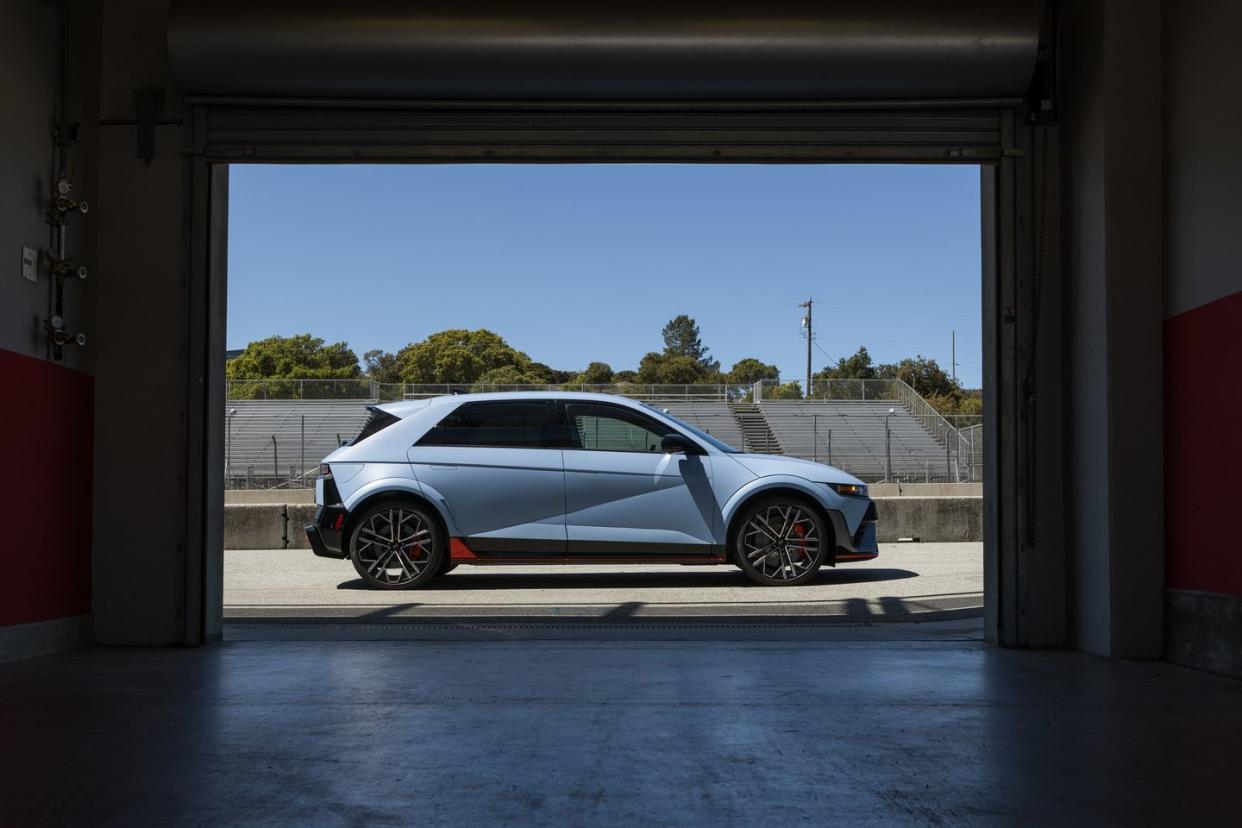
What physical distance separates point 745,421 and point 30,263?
1399 inches

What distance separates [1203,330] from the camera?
454 cm

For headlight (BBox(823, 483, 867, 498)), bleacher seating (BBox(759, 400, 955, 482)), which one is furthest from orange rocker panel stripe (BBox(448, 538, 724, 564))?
bleacher seating (BBox(759, 400, 955, 482))

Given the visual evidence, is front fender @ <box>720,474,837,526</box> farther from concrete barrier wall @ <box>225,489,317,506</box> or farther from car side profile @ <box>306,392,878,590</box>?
concrete barrier wall @ <box>225,489,317,506</box>

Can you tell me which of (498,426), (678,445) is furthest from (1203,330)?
(498,426)

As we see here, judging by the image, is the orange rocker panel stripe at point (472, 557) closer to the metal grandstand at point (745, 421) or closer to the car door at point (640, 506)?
the car door at point (640, 506)

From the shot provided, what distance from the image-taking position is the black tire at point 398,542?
8.79 m

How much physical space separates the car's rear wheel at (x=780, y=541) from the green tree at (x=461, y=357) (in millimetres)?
74060

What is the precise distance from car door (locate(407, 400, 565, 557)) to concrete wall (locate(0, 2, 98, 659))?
3.65m

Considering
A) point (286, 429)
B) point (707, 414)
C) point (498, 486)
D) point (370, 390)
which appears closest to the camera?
point (498, 486)

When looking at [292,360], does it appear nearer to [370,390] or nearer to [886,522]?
[370,390]

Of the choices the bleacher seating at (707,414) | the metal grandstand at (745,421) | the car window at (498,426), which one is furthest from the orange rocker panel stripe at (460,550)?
the bleacher seating at (707,414)

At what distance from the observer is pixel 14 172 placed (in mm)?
4805

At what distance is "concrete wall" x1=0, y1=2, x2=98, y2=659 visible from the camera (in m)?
4.73

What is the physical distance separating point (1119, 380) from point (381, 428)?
19.2 feet
